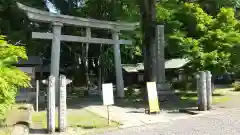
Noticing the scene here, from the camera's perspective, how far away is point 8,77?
6875 millimetres

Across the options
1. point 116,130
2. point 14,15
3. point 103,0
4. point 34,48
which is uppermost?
point 103,0

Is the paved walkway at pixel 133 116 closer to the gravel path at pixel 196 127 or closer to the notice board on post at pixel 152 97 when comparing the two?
the notice board on post at pixel 152 97

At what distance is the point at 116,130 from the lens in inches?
369

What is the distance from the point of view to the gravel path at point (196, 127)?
8.59 metres

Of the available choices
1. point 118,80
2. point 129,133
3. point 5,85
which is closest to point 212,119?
point 129,133

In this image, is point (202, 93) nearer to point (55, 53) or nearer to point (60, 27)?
point (55, 53)

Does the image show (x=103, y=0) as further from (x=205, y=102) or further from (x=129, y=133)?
(x=129, y=133)

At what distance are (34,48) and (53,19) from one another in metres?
7.51

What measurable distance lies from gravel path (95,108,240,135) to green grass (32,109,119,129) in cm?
114

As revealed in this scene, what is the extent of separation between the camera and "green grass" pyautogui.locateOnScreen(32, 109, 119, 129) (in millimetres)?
10031

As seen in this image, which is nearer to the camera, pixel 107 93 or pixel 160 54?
pixel 107 93

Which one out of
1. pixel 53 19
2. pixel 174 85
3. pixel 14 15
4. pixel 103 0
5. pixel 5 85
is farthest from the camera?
pixel 174 85

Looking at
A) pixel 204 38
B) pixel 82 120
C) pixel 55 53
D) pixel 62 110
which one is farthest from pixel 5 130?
pixel 204 38

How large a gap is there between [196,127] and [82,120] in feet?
13.4
